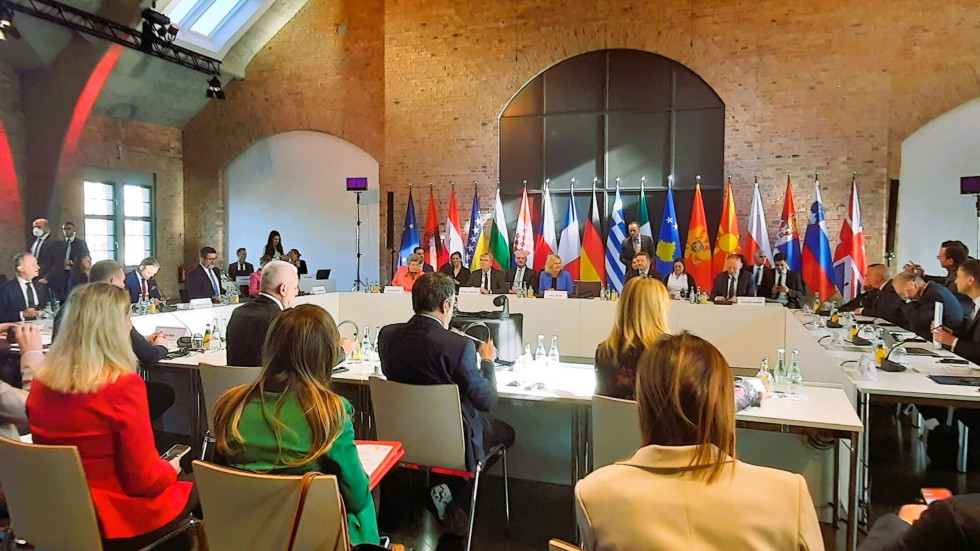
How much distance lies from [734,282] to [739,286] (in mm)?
79

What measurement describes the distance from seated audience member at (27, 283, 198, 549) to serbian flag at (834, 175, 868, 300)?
7823 millimetres

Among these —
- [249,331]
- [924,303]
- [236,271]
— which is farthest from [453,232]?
[249,331]

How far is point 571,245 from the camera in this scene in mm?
9016

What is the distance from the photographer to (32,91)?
933cm

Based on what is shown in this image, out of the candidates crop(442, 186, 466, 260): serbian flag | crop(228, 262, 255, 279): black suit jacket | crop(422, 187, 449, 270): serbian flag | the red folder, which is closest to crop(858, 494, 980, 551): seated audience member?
the red folder

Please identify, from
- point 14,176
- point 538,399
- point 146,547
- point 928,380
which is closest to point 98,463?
point 146,547

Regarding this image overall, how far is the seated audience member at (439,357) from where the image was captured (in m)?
2.95

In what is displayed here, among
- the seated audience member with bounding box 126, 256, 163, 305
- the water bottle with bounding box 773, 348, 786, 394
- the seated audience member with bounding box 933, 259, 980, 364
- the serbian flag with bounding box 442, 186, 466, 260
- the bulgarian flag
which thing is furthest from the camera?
the serbian flag with bounding box 442, 186, 466, 260

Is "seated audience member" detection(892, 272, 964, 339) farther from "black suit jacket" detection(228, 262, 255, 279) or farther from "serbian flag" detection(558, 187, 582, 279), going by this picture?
"black suit jacket" detection(228, 262, 255, 279)

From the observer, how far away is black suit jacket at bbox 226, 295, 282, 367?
3.45 m

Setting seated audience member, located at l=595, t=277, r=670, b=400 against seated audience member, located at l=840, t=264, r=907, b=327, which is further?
seated audience member, located at l=840, t=264, r=907, b=327

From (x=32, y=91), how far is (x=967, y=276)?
1089cm

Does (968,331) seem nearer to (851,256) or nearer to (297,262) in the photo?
(851,256)

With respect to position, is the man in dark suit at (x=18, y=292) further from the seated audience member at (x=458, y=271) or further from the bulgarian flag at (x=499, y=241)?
the bulgarian flag at (x=499, y=241)
